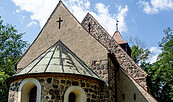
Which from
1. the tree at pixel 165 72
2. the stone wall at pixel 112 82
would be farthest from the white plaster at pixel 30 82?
the tree at pixel 165 72

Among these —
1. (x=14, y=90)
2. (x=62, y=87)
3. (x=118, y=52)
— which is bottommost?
(x=14, y=90)

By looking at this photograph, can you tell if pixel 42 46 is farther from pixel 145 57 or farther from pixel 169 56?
pixel 145 57

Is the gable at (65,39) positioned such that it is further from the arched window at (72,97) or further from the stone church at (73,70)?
the arched window at (72,97)

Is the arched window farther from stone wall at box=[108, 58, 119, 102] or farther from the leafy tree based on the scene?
the leafy tree

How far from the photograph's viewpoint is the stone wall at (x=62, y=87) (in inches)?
317

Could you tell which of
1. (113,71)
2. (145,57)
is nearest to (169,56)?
(145,57)

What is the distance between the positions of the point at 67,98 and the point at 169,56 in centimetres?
1644

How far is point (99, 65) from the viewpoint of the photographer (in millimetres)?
10312

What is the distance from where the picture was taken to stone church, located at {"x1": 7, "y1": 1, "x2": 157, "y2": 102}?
8312 millimetres

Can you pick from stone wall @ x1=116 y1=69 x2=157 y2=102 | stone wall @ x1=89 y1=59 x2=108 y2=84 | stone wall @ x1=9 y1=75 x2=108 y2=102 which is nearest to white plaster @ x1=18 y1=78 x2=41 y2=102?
stone wall @ x1=9 y1=75 x2=108 y2=102

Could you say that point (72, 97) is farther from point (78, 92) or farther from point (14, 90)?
point (14, 90)

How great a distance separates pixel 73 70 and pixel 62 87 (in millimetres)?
869

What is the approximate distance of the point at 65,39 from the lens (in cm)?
1159

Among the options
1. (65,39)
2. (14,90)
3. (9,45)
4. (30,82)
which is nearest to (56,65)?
(30,82)
